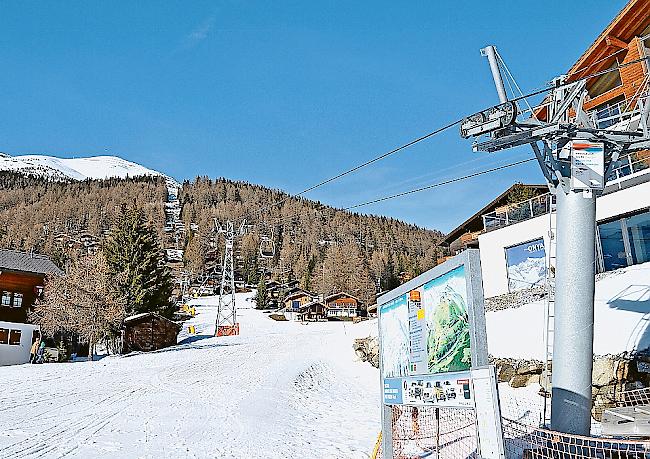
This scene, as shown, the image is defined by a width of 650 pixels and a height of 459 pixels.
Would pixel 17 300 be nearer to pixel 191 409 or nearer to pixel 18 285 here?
pixel 18 285

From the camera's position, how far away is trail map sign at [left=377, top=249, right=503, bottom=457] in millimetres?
5930

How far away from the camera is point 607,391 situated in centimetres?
1207

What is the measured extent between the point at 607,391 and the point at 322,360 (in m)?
19.4

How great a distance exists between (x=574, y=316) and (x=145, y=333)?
3236 cm

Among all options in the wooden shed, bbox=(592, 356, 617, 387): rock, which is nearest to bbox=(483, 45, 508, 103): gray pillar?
bbox=(592, 356, 617, 387): rock

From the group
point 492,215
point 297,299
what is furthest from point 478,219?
point 297,299

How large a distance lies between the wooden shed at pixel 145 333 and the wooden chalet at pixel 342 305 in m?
57.4

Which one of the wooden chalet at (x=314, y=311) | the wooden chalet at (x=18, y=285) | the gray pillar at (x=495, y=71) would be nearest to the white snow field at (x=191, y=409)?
the gray pillar at (x=495, y=71)

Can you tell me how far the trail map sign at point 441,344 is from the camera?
19.5 feet

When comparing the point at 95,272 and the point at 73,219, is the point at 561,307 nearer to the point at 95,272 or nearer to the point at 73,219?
the point at 95,272

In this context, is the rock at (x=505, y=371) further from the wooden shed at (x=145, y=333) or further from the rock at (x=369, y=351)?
the wooden shed at (x=145, y=333)

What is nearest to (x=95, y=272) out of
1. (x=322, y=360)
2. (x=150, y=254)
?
(x=150, y=254)

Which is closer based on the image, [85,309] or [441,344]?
[441,344]

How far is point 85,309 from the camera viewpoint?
1312 inches
